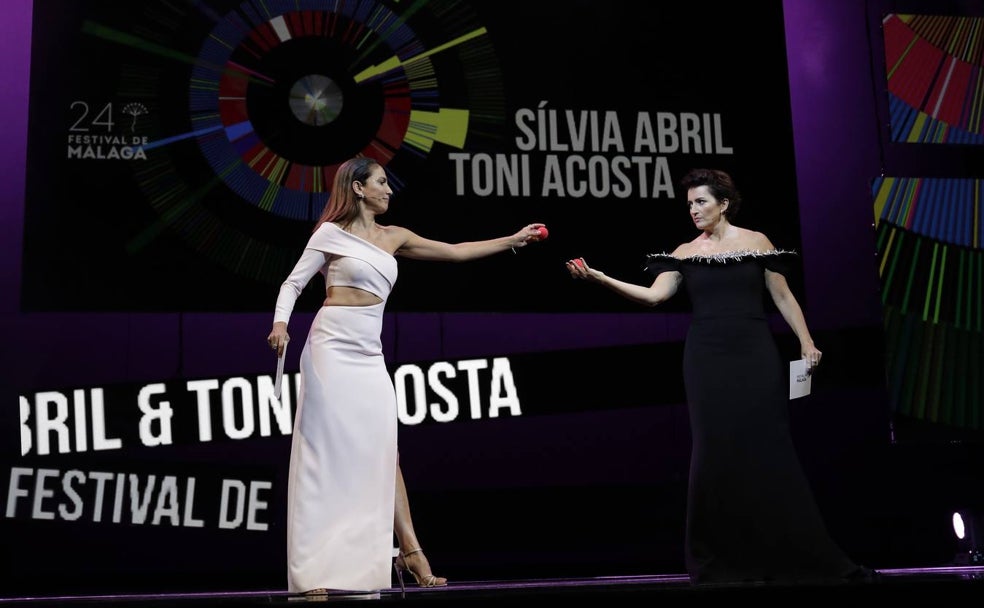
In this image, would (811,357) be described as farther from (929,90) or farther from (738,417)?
(929,90)

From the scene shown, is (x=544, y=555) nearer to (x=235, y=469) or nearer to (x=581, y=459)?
(x=581, y=459)

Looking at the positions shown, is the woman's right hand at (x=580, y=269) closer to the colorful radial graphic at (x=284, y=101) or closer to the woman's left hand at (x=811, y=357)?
the woman's left hand at (x=811, y=357)

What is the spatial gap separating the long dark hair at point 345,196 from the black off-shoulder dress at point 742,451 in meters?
1.39

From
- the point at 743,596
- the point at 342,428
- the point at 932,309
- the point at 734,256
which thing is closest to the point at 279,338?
the point at 342,428

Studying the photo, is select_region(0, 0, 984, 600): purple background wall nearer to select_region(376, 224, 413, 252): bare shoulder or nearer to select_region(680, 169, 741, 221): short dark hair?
select_region(680, 169, 741, 221): short dark hair

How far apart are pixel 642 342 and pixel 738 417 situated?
2010 mm

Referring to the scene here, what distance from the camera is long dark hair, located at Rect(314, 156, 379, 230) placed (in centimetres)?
376

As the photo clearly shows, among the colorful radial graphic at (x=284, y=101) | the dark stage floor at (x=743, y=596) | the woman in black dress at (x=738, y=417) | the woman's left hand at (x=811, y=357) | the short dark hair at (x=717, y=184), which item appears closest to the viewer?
the dark stage floor at (x=743, y=596)

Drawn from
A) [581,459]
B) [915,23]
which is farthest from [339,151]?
[915,23]

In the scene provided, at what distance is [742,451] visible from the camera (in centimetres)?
393

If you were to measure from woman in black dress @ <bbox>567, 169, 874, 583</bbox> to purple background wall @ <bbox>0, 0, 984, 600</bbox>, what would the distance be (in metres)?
1.63

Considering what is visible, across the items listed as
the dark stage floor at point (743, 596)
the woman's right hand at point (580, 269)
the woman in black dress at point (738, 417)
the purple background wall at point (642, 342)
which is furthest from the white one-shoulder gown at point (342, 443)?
the purple background wall at point (642, 342)

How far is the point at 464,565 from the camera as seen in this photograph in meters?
5.64

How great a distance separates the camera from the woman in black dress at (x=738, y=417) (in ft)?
12.7
